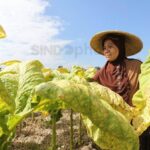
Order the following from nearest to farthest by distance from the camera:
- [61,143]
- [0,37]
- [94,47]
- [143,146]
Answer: [0,37] → [143,146] → [94,47] → [61,143]

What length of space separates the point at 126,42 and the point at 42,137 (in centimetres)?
347

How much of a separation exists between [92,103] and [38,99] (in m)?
0.41

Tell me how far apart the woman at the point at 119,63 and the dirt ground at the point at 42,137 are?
204 cm

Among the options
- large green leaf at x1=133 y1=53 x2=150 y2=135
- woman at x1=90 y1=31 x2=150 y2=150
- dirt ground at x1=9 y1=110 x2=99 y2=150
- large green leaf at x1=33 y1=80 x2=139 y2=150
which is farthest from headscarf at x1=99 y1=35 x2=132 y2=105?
dirt ground at x1=9 y1=110 x2=99 y2=150

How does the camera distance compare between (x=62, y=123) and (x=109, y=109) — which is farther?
(x=62, y=123)

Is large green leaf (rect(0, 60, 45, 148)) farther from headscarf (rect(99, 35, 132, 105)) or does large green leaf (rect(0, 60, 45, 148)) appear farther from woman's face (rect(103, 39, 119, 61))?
woman's face (rect(103, 39, 119, 61))

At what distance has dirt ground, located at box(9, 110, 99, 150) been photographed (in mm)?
6023

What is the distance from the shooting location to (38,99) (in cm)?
156

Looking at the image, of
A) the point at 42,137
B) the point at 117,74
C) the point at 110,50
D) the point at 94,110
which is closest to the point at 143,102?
the point at 94,110

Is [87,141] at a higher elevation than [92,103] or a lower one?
lower

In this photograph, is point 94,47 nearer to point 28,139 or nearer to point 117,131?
point 117,131

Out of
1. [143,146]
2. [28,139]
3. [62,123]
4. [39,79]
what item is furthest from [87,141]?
[39,79]

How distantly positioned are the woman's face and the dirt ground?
216 cm

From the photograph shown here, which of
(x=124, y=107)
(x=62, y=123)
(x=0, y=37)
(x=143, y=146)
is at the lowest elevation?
(x=62, y=123)
